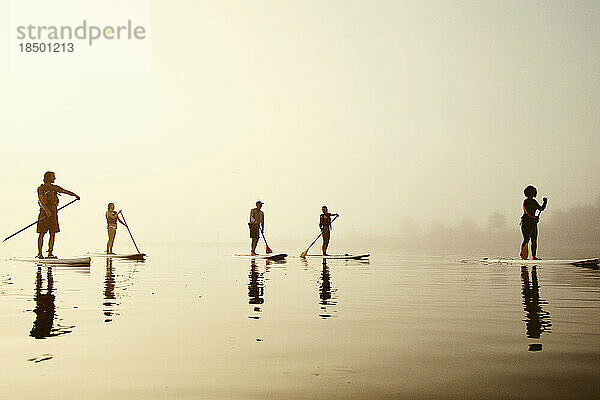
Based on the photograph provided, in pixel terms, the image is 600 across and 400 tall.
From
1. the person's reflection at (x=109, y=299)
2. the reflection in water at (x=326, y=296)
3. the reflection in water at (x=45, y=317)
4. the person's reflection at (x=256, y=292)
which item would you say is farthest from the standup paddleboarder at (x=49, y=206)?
the reflection in water at (x=326, y=296)

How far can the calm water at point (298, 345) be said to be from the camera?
13.9 feet

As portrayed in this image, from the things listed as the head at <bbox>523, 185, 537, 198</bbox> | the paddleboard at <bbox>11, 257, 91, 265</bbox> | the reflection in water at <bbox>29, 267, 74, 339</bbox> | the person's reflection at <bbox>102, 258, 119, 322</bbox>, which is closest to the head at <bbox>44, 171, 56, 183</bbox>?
the paddleboard at <bbox>11, 257, 91, 265</bbox>

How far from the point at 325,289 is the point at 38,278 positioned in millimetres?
6900

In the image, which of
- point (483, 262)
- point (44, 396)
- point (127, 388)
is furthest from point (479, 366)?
point (483, 262)

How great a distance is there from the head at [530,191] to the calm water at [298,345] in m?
12.0

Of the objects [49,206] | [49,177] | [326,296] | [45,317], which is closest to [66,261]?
[49,206]

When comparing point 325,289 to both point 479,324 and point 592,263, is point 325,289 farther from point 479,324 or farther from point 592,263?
point 592,263

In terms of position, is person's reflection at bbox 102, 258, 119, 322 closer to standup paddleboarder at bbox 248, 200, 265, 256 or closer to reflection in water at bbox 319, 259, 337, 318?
reflection in water at bbox 319, 259, 337, 318

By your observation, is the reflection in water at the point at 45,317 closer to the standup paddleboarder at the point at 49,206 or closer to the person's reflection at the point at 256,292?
the person's reflection at the point at 256,292

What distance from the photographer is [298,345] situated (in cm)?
591

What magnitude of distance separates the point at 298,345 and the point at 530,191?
60.4 feet

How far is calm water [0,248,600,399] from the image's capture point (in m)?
4.23

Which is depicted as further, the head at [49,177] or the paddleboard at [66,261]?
the head at [49,177]

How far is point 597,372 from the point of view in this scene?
467 cm
